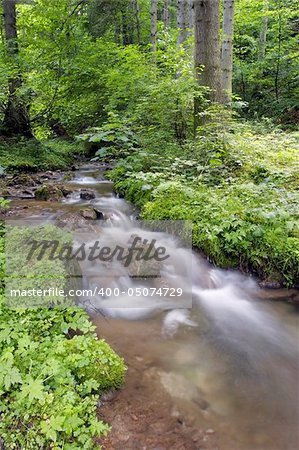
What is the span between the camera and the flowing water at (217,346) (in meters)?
2.55

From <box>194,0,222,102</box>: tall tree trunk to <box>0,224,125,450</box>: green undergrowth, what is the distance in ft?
19.1

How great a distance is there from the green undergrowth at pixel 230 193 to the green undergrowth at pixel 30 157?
2.72m

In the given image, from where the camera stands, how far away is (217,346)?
11.1 feet

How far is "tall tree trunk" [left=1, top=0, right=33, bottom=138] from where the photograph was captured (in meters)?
8.54

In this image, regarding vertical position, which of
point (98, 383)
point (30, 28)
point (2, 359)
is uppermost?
point (30, 28)

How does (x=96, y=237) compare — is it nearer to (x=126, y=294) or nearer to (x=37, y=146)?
(x=126, y=294)

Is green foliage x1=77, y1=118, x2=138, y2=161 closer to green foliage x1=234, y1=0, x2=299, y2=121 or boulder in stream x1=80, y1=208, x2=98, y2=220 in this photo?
boulder in stream x1=80, y1=208, x2=98, y2=220

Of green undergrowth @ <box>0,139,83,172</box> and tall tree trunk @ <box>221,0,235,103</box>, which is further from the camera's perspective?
green undergrowth @ <box>0,139,83,172</box>

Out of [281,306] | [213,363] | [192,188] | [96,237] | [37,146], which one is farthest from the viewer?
[37,146]

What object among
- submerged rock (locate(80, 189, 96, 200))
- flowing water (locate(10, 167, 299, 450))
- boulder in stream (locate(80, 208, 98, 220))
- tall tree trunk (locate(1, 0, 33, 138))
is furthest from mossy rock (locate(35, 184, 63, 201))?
tall tree trunk (locate(1, 0, 33, 138))

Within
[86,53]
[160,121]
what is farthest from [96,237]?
[86,53]

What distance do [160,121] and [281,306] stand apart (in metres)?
5.07

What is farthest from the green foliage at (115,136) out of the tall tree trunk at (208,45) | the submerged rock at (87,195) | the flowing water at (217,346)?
the flowing water at (217,346)

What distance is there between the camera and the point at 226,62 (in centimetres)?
874
